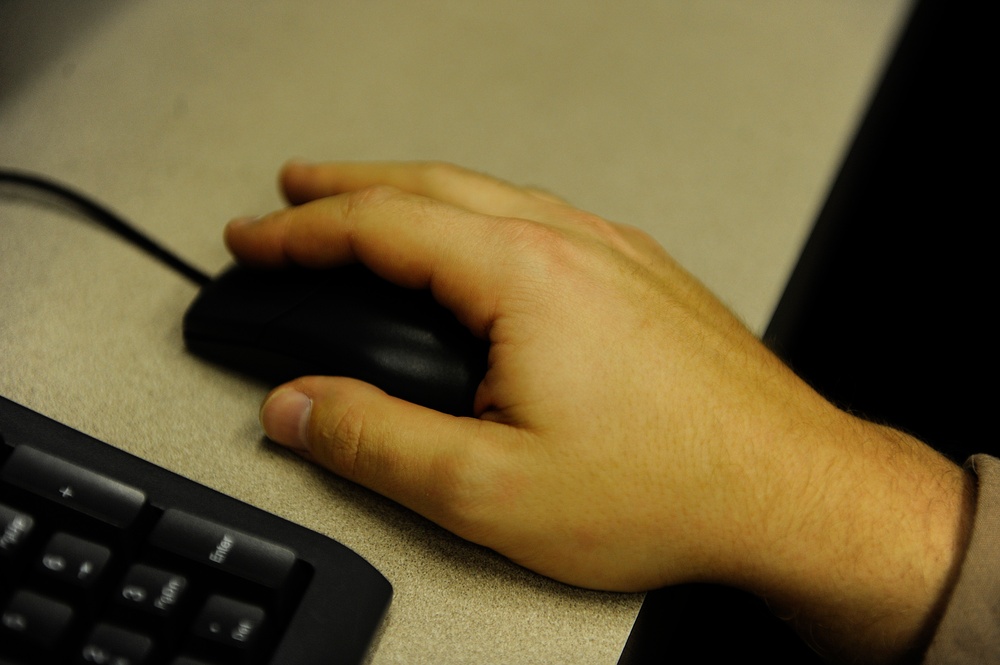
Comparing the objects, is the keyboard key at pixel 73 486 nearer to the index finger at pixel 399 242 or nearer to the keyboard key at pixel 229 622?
the keyboard key at pixel 229 622

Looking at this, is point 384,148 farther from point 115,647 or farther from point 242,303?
point 115,647

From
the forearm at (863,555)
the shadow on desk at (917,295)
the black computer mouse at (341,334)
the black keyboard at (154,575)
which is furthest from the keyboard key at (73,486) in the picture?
the shadow on desk at (917,295)

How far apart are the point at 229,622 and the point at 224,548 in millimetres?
28

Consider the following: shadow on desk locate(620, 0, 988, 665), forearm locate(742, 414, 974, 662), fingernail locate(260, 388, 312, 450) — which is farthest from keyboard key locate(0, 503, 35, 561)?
shadow on desk locate(620, 0, 988, 665)

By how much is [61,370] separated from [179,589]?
0.53ft

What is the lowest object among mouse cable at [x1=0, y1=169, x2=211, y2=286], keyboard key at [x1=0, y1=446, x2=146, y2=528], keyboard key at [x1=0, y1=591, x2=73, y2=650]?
keyboard key at [x1=0, y1=591, x2=73, y2=650]

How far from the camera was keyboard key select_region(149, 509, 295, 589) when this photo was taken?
0.31 metres

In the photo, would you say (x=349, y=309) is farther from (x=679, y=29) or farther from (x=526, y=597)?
(x=679, y=29)

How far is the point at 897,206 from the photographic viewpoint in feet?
2.76

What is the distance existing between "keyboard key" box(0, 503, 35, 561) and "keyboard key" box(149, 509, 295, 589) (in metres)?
0.05

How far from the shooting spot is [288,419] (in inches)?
15.1

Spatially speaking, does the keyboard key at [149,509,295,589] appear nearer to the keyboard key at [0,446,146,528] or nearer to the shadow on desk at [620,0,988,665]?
the keyboard key at [0,446,146,528]

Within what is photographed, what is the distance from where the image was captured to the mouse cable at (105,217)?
1.53 feet

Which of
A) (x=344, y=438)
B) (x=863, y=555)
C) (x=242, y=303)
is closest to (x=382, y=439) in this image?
(x=344, y=438)
